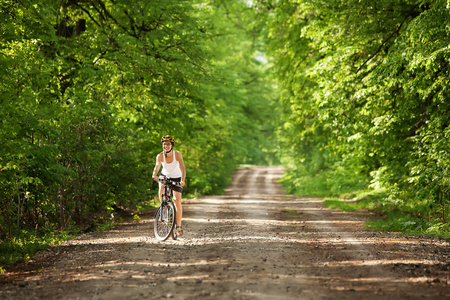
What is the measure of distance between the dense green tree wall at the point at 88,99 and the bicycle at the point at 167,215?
7.49ft

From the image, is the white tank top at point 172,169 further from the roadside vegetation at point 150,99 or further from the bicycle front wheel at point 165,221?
the roadside vegetation at point 150,99

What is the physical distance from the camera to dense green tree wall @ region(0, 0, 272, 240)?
917cm

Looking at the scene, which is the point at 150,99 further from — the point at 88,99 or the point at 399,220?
the point at 399,220

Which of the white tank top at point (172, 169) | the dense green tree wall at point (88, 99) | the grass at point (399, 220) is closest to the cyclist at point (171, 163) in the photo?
the white tank top at point (172, 169)

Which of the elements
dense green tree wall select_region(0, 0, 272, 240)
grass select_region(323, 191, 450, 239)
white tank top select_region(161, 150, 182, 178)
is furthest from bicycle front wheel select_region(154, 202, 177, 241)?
grass select_region(323, 191, 450, 239)

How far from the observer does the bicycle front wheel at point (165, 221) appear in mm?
9258

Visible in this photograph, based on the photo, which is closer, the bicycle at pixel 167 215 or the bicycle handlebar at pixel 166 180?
the bicycle at pixel 167 215

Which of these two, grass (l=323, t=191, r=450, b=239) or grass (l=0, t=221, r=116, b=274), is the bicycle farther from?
grass (l=323, t=191, r=450, b=239)

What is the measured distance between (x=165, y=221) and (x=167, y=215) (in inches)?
6.5

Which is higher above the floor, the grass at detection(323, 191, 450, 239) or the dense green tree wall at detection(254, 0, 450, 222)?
the dense green tree wall at detection(254, 0, 450, 222)

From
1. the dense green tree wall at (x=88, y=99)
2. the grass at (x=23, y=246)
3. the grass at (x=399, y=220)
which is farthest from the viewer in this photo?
the grass at (x=399, y=220)

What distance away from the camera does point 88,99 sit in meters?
12.4

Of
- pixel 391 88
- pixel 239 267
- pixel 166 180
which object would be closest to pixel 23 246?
pixel 166 180

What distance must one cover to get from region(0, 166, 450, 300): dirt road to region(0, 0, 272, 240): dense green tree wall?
1550 mm
